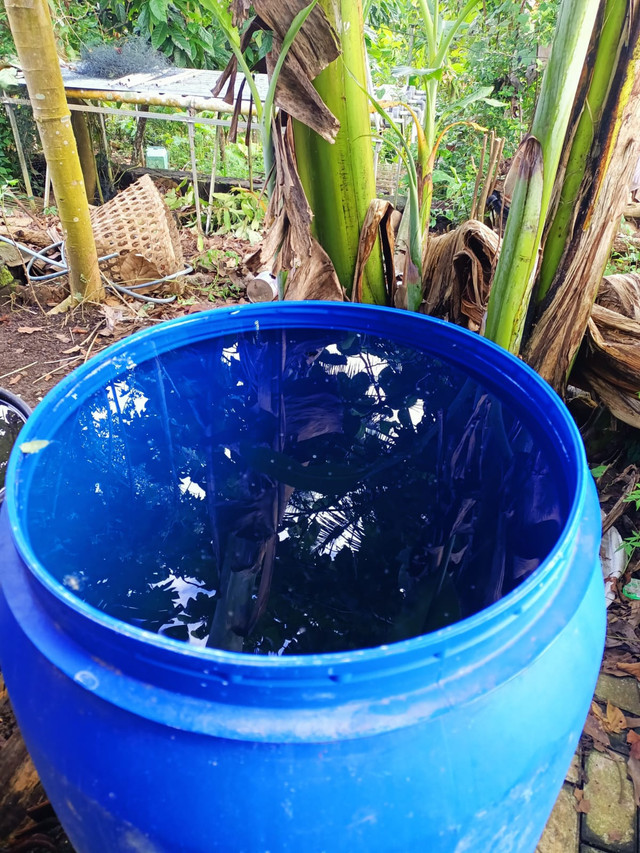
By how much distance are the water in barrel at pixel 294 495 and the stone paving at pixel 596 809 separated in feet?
1.66

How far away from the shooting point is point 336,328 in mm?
1276

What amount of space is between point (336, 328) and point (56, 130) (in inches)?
73.5

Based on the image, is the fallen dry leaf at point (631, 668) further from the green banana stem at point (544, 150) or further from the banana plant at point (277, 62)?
the banana plant at point (277, 62)

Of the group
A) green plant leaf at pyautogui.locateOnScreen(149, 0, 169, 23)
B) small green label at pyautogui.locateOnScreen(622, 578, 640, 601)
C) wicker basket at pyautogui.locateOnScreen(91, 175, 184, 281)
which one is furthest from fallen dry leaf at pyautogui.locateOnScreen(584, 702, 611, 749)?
green plant leaf at pyautogui.locateOnScreen(149, 0, 169, 23)

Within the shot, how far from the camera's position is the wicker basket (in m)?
3.05

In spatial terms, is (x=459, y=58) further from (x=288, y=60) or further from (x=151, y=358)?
(x=151, y=358)

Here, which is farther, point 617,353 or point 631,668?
point 617,353

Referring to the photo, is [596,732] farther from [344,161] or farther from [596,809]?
[344,161]

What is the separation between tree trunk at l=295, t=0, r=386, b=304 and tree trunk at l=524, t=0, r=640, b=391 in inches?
19.7

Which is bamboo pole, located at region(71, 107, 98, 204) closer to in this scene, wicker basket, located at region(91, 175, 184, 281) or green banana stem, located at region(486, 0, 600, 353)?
wicker basket, located at region(91, 175, 184, 281)

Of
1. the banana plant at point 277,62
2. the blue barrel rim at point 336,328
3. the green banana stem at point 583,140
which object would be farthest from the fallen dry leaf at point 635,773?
the banana plant at point 277,62

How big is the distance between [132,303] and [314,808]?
2.76 m

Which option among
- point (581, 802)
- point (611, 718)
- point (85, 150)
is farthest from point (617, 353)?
point (85, 150)

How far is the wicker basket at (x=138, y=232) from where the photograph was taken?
305cm
